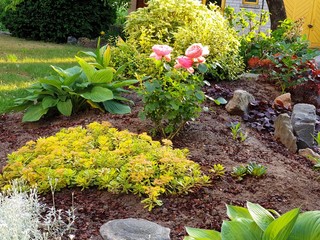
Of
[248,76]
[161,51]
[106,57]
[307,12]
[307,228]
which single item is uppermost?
[161,51]

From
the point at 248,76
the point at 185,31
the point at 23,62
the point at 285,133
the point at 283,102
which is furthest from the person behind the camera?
the point at 23,62

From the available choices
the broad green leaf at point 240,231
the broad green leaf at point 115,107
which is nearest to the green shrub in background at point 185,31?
the broad green leaf at point 115,107

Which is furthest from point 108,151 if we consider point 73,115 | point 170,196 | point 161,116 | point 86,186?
point 73,115

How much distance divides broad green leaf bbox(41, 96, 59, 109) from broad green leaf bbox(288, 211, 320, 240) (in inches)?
162

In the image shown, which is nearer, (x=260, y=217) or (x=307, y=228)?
(x=307, y=228)

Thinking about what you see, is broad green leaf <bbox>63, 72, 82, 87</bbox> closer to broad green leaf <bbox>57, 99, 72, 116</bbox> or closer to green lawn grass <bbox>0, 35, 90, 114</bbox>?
broad green leaf <bbox>57, 99, 72, 116</bbox>

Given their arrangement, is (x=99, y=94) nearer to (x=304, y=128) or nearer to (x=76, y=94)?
(x=76, y=94)

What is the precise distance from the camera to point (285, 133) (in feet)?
19.1

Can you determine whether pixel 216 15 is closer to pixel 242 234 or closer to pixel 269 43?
pixel 269 43

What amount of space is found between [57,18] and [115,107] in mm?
9409

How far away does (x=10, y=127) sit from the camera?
20.1ft

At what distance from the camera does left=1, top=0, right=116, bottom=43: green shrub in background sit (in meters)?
14.8

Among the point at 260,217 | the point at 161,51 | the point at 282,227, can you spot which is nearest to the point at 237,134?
the point at 161,51

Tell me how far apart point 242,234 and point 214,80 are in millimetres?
5637
